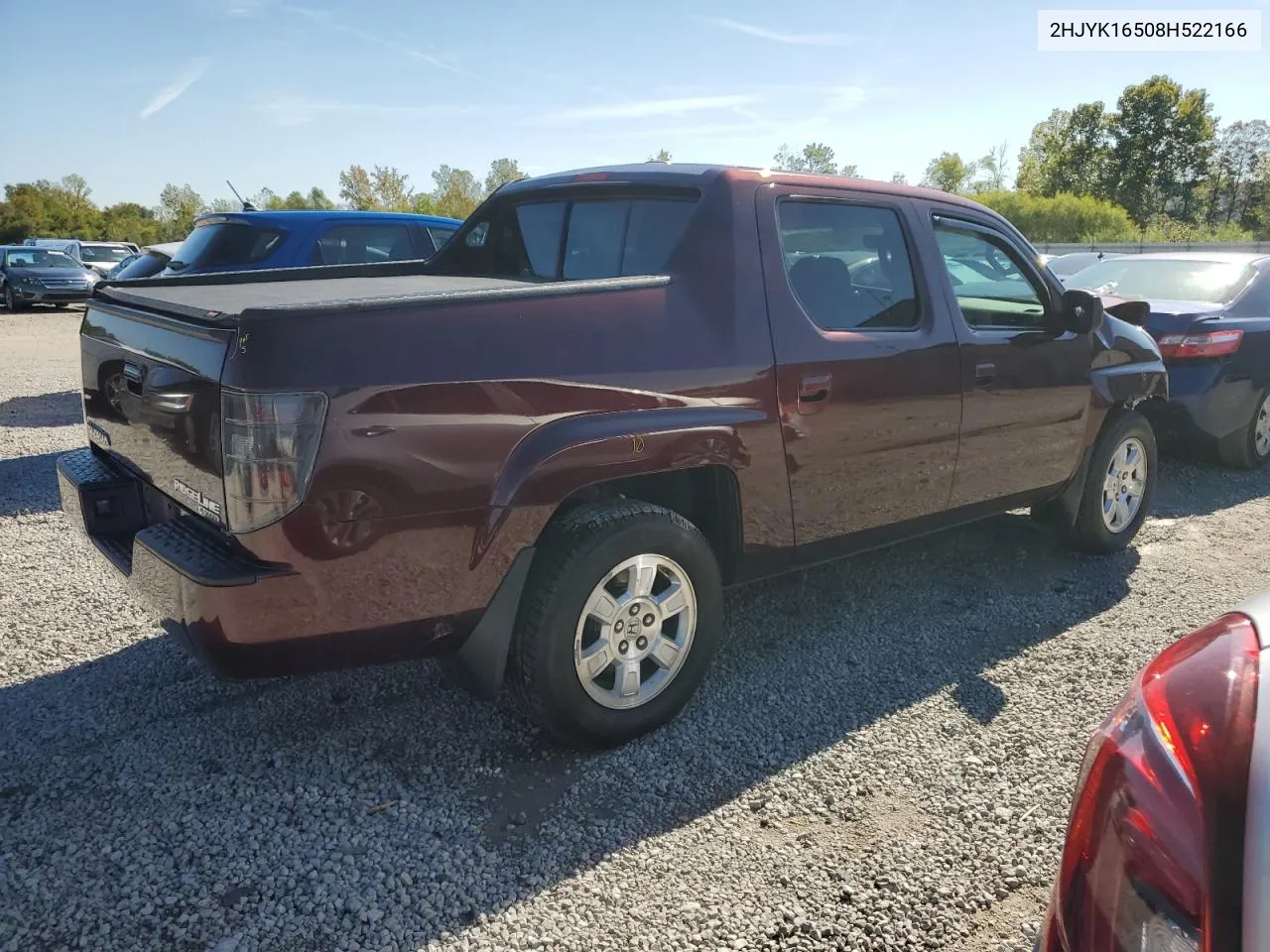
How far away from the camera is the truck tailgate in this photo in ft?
8.45

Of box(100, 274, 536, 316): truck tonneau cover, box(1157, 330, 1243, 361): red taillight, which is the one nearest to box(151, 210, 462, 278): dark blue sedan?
box(100, 274, 536, 316): truck tonneau cover

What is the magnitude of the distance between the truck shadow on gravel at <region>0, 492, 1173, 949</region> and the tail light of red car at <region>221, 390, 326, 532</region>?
98 centimetres

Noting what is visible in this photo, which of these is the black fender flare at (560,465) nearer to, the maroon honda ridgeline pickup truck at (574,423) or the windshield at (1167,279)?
the maroon honda ridgeline pickup truck at (574,423)

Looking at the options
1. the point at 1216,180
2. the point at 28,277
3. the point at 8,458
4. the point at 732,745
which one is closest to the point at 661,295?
the point at 732,745

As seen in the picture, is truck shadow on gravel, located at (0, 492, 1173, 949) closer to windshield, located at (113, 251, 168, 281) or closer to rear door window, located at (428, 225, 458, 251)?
rear door window, located at (428, 225, 458, 251)

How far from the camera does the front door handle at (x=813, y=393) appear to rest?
135 inches

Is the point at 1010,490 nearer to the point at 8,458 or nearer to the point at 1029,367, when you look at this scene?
the point at 1029,367

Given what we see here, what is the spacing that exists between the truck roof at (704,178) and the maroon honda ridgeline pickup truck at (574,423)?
0.02m

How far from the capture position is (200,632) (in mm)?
2557

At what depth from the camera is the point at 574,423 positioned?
2863 millimetres

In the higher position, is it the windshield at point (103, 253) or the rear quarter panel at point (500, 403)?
the windshield at point (103, 253)

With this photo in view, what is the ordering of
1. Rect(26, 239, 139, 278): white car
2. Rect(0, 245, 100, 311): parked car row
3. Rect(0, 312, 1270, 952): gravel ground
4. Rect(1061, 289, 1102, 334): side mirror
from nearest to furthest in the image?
Rect(0, 312, 1270, 952): gravel ground
Rect(1061, 289, 1102, 334): side mirror
Rect(0, 245, 100, 311): parked car row
Rect(26, 239, 139, 278): white car

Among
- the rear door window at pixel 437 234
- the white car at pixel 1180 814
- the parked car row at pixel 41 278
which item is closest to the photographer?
the white car at pixel 1180 814

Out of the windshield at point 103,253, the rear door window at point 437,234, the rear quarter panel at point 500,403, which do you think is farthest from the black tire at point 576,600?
the windshield at point 103,253
